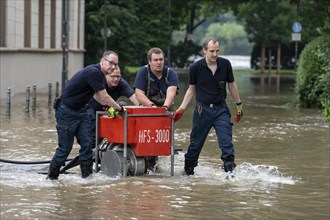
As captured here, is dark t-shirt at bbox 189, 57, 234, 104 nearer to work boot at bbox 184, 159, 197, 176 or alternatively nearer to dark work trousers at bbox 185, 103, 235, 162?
dark work trousers at bbox 185, 103, 235, 162

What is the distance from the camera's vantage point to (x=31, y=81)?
3741 centimetres

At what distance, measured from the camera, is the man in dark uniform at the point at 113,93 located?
12.4 meters

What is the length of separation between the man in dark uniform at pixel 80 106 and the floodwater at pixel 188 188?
40cm

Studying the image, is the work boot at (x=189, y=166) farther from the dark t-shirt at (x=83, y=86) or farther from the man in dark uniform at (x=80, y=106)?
the dark t-shirt at (x=83, y=86)

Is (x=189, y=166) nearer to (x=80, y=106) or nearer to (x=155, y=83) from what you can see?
(x=155, y=83)

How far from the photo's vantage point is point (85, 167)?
39.9ft

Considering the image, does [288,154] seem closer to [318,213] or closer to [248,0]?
[318,213]

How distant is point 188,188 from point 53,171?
70.5 inches

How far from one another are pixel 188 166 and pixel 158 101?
0.98 m

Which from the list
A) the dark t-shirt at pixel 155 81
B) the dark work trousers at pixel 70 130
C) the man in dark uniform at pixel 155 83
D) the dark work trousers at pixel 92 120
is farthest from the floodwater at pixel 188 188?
the dark t-shirt at pixel 155 81

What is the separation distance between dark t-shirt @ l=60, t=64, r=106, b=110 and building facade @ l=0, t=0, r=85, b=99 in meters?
20.2

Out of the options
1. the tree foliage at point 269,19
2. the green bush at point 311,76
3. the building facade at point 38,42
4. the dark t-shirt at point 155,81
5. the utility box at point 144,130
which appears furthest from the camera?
the tree foliage at point 269,19

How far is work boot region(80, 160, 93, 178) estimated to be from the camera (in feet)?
39.8

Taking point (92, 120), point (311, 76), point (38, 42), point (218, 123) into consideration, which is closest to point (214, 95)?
point (218, 123)
